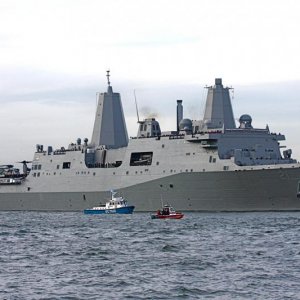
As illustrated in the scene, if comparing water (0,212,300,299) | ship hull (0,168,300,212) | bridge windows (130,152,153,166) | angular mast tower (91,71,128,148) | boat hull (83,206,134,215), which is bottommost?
water (0,212,300,299)

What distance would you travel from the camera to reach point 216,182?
63.5 meters

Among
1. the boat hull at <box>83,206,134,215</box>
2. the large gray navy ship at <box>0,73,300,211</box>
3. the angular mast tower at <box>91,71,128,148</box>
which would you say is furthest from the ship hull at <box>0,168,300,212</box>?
the angular mast tower at <box>91,71,128,148</box>

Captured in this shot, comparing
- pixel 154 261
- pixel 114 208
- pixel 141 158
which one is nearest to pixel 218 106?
pixel 141 158

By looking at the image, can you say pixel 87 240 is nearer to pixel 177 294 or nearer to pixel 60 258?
pixel 60 258

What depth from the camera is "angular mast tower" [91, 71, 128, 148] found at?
80375mm

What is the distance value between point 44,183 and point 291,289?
55.9 meters

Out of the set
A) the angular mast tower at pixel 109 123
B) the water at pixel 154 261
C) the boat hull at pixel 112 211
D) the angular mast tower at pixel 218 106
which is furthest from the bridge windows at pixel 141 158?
the water at pixel 154 261

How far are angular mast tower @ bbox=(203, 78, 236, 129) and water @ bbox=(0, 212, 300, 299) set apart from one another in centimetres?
2280

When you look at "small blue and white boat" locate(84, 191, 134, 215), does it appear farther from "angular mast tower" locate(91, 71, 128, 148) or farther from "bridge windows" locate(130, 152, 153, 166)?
"angular mast tower" locate(91, 71, 128, 148)

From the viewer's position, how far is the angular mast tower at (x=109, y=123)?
8038cm

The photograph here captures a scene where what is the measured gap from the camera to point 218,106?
73.3 m

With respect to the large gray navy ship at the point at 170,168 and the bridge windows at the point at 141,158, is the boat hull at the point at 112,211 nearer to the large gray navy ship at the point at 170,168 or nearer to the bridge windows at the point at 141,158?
the large gray navy ship at the point at 170,168

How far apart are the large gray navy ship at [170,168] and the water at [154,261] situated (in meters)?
10.8

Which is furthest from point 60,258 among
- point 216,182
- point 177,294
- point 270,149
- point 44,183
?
point 44,183
